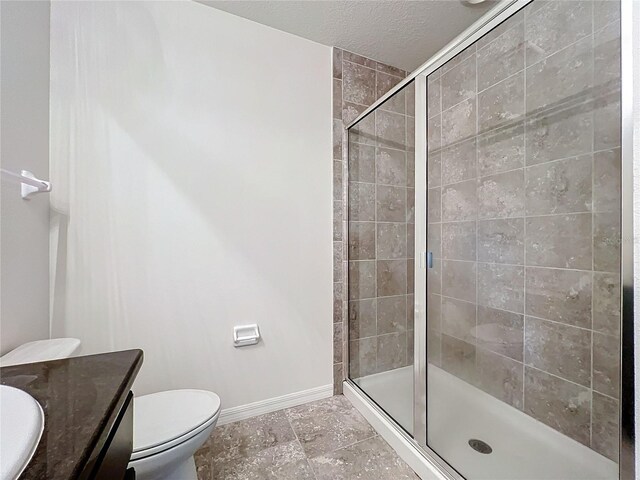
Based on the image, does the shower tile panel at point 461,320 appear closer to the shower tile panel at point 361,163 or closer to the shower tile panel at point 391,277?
the shower tile panel at point 391,277

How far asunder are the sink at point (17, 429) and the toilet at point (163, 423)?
565mm

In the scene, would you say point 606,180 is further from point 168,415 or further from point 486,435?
point 168,415

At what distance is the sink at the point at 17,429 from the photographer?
0.34 meters

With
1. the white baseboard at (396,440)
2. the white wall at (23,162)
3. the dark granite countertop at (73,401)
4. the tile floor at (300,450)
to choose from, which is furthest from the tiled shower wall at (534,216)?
the white wall at (23,162)

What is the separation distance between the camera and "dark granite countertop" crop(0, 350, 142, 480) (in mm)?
350

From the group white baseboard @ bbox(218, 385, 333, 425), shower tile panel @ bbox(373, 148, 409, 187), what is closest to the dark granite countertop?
Result: white baseboard @ bbox(218, 385, 333, 425)

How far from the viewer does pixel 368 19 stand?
5.22 ft

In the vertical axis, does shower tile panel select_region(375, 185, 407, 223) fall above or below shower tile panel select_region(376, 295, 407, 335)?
above

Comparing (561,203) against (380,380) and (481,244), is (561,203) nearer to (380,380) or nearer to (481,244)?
(481,244)

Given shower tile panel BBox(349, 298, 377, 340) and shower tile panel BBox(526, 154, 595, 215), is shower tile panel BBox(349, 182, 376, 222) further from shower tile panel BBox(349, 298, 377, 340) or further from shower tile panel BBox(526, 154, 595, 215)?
shower tile panel BBox(526, 154, 595, 215)

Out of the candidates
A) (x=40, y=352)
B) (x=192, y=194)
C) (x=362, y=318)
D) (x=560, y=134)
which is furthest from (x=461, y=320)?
(x=40, y=352)

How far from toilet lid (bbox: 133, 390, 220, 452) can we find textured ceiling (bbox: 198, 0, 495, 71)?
2.04 meters

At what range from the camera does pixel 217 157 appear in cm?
154

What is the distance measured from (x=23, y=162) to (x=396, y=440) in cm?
208
